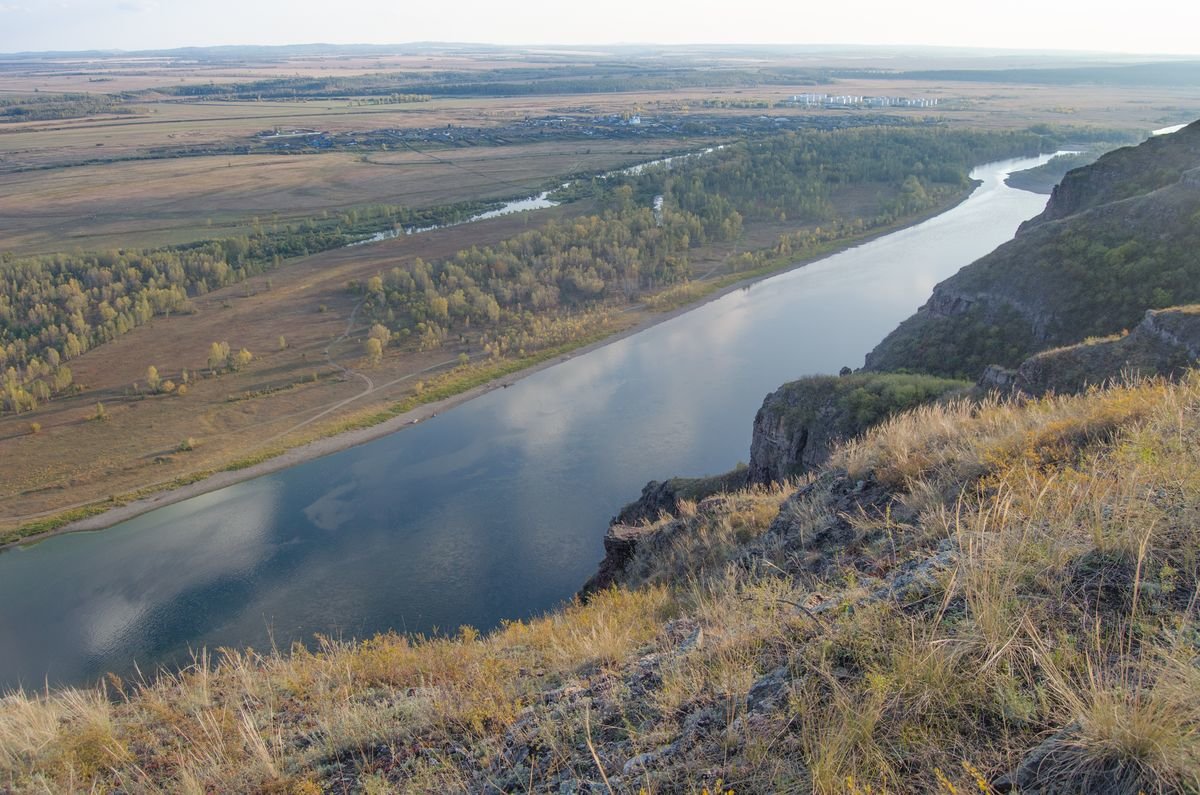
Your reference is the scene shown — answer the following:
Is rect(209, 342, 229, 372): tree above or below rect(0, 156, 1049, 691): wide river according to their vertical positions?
above

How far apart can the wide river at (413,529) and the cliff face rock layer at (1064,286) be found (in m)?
8.78

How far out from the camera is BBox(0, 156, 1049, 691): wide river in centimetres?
2198

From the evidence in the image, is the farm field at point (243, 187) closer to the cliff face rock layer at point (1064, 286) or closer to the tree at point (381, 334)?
the tree at point (381, 334)

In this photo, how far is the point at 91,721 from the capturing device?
5.78 meters

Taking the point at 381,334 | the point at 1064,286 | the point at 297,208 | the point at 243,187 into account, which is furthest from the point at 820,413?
the point at 243,187

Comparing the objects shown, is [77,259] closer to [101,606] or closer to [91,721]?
[101,606]

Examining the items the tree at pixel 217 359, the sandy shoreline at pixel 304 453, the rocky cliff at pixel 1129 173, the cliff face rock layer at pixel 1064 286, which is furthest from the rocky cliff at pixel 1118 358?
the tree at pixel 217 359

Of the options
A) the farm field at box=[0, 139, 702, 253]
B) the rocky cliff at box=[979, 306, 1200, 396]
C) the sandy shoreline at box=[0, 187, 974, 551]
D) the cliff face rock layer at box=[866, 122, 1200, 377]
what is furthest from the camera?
the farm field at box=[0, 139, 702, 253]

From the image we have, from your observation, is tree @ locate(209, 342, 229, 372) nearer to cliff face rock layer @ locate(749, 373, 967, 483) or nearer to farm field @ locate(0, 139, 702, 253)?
farm field @ locate(0, 139, 702, 253)

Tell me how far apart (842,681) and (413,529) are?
79.3 feet

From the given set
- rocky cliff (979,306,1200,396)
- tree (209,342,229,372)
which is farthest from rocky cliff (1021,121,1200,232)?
tree (209,342,229,372)

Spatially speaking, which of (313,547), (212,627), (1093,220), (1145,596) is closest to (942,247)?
(1093,220)

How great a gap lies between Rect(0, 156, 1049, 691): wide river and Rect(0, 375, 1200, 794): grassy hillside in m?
9.16

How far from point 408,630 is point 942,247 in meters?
51.5
